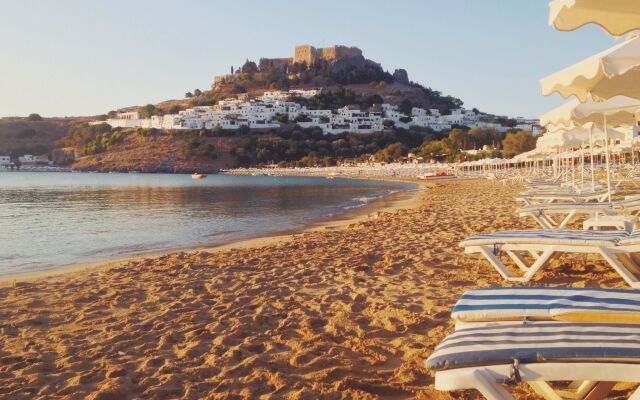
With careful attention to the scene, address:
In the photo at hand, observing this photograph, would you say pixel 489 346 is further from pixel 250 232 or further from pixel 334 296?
pixel 250 232

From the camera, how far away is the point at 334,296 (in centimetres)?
496

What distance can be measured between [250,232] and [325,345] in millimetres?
8925

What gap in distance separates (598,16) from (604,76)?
0.41 metres

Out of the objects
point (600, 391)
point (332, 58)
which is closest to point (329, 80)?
point (332, 58)

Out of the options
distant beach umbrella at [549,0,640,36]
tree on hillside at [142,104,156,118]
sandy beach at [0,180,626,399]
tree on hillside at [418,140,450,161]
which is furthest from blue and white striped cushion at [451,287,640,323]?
tree on hillside at [142,104,156,118]

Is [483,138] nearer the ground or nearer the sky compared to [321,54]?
nearer the ground

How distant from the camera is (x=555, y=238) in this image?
4.32 metres

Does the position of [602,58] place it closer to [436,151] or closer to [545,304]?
[545,304]

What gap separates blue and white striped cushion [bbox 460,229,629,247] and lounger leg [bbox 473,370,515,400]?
273cm

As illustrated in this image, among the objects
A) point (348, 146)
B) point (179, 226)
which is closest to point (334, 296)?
point (179, 226)

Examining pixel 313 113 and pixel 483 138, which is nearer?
pixel 483 138

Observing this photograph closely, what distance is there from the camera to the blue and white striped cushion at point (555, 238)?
415cm

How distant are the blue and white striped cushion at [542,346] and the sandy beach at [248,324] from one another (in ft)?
2.62

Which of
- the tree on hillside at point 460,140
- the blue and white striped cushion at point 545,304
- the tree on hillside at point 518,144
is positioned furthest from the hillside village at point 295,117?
the blue and white striped cushion at point 545,304
